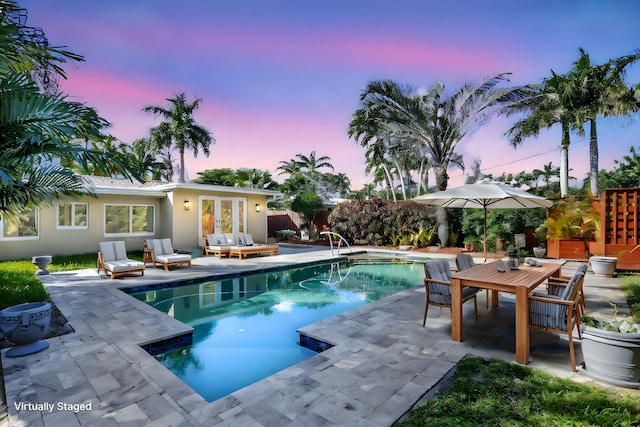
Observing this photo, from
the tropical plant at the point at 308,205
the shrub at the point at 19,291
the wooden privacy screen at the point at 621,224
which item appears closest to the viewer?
the shrub at the point at 19,291

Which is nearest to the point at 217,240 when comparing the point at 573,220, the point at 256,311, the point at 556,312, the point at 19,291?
the point at 256,311

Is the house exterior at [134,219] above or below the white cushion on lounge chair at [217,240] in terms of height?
above

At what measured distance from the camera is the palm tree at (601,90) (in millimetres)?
13578

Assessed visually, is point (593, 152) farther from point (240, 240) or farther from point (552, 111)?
point (240, 240)

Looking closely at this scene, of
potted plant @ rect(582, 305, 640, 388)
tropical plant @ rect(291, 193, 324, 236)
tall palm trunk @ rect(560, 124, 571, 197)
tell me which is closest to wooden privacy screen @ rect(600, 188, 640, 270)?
tall palm trunk @ rect(560, 124, 571, 197)

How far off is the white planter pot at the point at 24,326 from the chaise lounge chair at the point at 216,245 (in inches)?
355

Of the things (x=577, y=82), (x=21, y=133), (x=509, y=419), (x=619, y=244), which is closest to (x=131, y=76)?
(x=21, y=133)

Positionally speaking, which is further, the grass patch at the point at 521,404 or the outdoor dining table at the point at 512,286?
the outdoor dining table at the point at 512,286

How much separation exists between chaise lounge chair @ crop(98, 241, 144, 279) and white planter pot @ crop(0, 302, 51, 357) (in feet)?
15.8

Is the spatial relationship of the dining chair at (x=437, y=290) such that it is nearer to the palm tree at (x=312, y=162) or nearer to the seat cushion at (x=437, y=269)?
the seat cushion at (x=437, y=269)

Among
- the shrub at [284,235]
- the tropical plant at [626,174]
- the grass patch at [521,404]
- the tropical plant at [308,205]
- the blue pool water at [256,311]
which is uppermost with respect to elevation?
the tropical plant at [626,174]

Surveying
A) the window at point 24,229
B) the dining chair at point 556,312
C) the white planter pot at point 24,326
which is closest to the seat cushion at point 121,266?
the white planter pot at point 24,326

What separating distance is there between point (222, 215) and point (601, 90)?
18.0m

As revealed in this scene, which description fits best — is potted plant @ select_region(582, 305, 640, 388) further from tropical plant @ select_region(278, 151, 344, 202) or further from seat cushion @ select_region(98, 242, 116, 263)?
tropical plant @ select_region(278, 151, 344, 202)
